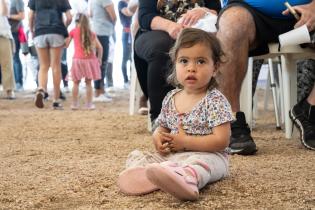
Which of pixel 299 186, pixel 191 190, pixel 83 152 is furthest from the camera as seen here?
pixel 83 152

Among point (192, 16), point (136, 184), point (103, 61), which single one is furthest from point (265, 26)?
point (103, 61)

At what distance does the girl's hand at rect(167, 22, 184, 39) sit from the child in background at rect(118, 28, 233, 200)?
0.67 metres

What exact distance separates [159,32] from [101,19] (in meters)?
3.42

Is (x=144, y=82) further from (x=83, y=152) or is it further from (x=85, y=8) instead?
(x=85, y=8)

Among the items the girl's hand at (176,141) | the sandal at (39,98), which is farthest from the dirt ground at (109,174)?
the sandal at (39,98)

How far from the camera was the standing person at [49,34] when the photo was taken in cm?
448

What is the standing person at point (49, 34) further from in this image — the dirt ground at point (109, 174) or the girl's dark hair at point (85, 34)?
the dirt ground at point (109, 174)

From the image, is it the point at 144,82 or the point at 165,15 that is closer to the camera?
the point at 165,15

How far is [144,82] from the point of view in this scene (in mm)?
2543

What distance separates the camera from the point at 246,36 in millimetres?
1917

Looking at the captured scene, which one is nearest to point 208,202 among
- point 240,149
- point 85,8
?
point 240,149

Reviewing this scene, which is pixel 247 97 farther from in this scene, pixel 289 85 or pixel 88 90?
pixel 88 90

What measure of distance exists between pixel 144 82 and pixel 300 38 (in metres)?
0.88

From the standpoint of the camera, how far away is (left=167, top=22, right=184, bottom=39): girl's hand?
2.10m
